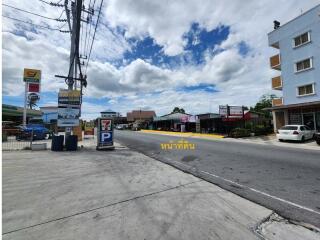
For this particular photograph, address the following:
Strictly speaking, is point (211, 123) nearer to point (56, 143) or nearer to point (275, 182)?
point (56, 143)

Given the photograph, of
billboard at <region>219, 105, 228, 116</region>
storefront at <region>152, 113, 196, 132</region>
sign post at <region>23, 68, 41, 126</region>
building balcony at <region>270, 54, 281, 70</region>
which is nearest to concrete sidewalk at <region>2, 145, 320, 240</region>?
billboard at <region>219, 105, 228, 116</region>

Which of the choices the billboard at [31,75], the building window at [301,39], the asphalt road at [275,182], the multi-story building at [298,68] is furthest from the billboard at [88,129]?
the building window at [301,39]

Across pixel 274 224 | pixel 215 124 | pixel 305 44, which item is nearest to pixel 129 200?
pixel 274 224

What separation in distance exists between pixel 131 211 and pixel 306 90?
2640cm

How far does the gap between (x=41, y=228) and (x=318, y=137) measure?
1956cm

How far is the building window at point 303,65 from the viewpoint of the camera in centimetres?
2411

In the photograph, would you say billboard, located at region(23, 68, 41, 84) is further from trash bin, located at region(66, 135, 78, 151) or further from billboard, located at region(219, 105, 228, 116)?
billboard, located at region(219, 105, 228, 116)

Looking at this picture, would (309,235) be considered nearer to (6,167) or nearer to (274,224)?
(274,224)

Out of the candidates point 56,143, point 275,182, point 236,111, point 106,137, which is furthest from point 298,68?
point 56,143

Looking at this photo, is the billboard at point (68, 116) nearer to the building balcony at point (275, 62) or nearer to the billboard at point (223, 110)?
the billboard at point (223, 110)

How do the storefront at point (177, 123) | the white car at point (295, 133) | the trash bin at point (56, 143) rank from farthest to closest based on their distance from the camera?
the storefront at point (177, 123) < the white car at point (295, 133) < the trash bin at point (56, 143)

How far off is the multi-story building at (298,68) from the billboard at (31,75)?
1293 inches

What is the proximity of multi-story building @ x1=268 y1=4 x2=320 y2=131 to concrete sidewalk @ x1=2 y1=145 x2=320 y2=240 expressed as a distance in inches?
820

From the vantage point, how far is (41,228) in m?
3.94
